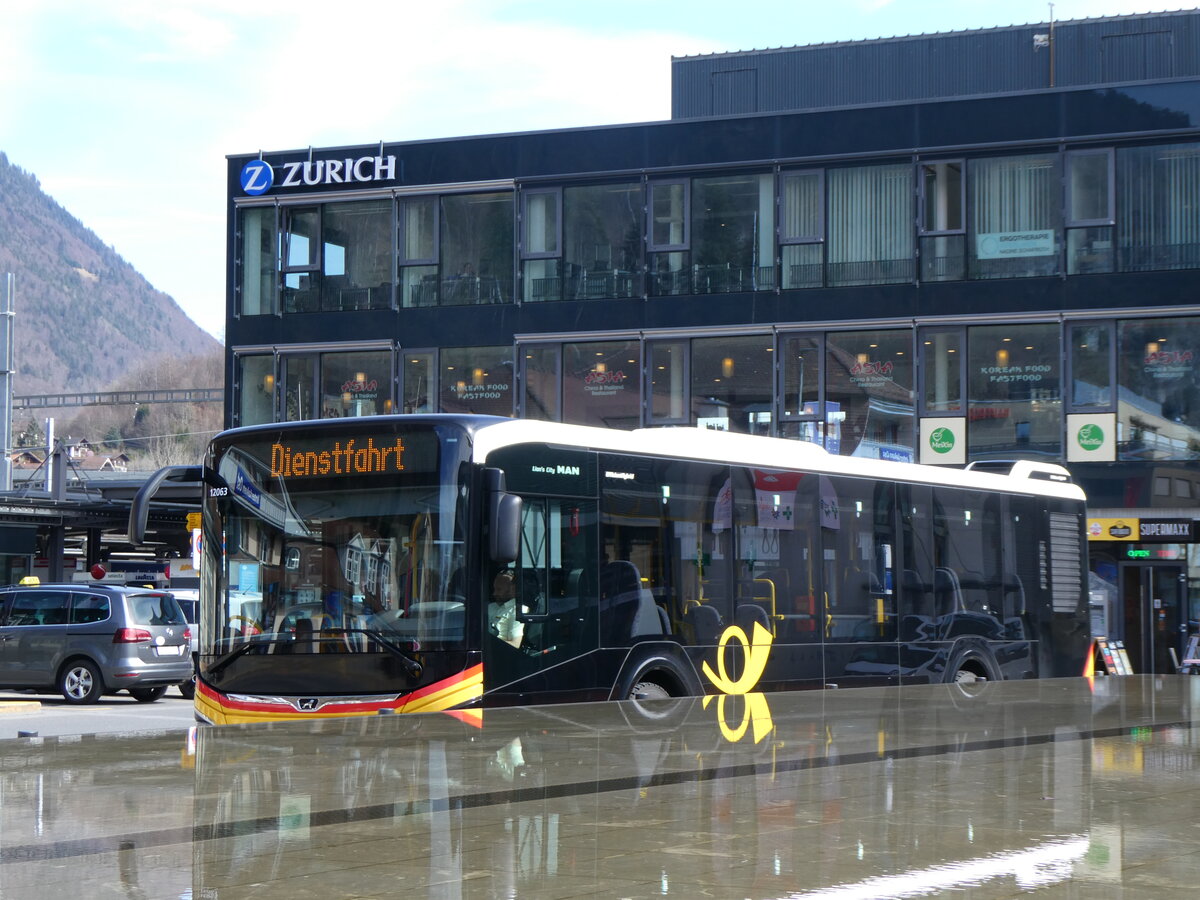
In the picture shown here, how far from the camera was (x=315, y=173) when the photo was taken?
112 feet

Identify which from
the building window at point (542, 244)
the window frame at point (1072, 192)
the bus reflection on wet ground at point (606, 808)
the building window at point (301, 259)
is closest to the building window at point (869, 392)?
the window frame at point (1072, 192)

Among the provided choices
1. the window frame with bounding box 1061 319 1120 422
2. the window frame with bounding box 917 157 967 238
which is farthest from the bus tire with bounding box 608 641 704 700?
the window frame with bounding box 917 157 967 238

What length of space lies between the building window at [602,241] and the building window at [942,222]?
5.56 meters

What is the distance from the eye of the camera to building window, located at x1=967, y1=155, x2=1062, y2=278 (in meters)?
29.6

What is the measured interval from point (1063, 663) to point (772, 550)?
6.30 meters

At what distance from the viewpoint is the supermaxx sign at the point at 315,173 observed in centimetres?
3350

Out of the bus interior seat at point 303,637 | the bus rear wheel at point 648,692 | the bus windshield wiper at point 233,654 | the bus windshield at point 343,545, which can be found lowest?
the bus rear wheel at point 648,692

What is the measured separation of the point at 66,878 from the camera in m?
5.55

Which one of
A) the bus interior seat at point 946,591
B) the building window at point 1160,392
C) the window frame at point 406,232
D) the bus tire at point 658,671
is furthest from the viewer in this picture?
the window frame at point 406,232

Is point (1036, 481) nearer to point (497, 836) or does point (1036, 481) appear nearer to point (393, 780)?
point (393, 780)

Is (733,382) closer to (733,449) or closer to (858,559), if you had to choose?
(858,559)

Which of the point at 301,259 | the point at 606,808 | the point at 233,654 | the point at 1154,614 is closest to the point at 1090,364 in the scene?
the point at 1154,614

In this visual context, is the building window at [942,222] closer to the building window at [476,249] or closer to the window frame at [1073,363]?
the window frame at [1073,363]

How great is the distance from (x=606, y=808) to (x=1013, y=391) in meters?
23.7
